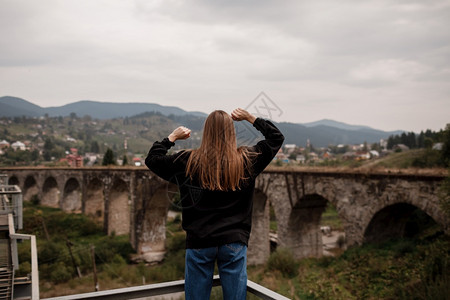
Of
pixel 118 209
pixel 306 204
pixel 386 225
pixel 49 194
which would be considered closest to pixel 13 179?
pixel 49 194

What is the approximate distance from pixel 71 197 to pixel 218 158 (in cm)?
3685

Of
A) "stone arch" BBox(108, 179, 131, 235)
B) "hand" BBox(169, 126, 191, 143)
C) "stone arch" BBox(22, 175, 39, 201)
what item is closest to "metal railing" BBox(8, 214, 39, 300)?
"hand" BBox(169, 126, 191, 143)

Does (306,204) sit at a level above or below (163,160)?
below

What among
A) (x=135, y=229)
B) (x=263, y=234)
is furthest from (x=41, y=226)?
(x=263, y=234)

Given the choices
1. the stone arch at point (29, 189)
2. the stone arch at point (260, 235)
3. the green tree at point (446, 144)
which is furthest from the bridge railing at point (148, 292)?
the stone arch at point (29, 189)

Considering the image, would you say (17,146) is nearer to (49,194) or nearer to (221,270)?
(49,194)

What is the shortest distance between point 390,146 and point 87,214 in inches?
2311

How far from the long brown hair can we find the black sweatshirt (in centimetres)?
5

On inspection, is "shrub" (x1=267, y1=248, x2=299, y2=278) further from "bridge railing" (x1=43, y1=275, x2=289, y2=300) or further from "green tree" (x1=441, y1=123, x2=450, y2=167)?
"bridge railing" (x1=43, y1=275, x2=289, y2=300)

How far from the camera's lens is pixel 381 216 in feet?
35.5

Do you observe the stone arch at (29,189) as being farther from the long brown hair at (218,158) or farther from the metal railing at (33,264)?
the long brown hair at (218,158)

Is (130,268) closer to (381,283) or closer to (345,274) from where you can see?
(345,274)

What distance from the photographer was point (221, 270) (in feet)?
6.19

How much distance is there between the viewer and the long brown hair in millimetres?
1892
